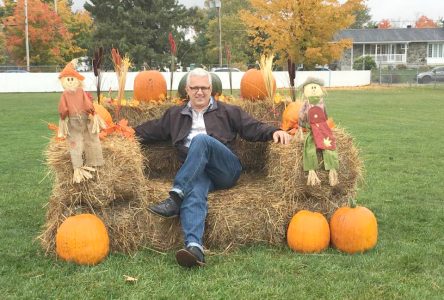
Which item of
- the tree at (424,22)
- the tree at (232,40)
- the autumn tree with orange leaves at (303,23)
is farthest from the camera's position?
the tree at (424,22)

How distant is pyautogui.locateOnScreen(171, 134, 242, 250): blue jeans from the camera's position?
3.71 m

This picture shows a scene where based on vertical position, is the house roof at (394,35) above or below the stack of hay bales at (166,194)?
above

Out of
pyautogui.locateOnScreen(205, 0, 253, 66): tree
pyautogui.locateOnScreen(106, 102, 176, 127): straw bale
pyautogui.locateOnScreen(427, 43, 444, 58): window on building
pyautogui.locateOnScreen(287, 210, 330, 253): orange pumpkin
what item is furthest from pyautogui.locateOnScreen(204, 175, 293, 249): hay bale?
pyautogui.locateOnScreen(427, 43, 444, 58): window on building

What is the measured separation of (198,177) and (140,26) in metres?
32.8

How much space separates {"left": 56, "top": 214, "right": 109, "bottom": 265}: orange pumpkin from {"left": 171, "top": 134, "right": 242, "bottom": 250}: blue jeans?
1.97 feet

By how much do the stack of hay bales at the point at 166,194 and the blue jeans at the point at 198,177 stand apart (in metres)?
0.15

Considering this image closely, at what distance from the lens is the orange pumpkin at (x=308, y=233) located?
151 inches

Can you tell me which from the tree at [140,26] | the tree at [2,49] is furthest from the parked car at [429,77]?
the tree at [2,49]

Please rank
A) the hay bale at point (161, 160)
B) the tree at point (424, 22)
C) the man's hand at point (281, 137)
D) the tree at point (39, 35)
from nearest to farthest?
the man's hand at point (281, 137)
the hay bale at point (161, 160)
the tree at point (39, 35)
the tree at point (424, 22)

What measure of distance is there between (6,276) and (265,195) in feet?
6.33

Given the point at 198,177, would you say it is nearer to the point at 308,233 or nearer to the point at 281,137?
the point at 281,137

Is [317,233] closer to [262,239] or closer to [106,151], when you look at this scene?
[262,239]

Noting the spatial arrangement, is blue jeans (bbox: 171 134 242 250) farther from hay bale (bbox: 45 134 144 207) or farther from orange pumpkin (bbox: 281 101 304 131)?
orange pumpkin (bbox: 281 101 304 131)

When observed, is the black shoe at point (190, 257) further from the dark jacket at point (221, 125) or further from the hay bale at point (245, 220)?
the dark jacket at point (221, 125)
